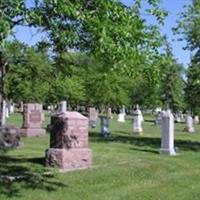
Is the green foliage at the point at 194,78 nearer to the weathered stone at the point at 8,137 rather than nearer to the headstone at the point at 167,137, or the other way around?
the headstone at the point at 167,137

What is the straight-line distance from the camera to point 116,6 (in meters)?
10.6

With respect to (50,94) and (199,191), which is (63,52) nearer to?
(199,191)

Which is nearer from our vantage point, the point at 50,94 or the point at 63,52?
the point at 63,52

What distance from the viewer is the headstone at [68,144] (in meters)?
15.6

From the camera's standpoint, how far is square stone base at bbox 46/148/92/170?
1557 centimetres

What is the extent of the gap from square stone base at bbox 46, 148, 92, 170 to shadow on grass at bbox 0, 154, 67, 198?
1.13 feet

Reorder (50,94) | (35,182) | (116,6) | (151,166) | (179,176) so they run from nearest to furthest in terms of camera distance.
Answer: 1. (116,6)
2. (35,182)
3. (179,176)
4. (151,166)
5. (50,94)

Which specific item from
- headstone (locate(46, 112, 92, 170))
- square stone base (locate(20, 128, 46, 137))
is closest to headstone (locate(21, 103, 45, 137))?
square stone base (locate(20, 128, 46, 137))

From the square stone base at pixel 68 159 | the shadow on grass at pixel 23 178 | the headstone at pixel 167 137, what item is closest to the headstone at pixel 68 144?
the square stone base at pixel 68 159

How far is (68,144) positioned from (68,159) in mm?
477

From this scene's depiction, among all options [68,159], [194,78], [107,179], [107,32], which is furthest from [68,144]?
[194,78]

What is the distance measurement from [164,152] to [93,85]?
5019 cm

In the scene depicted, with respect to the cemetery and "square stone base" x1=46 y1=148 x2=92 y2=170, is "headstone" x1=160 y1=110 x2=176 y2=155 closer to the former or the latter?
the cemetery

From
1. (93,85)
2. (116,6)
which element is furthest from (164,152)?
(93,85)
